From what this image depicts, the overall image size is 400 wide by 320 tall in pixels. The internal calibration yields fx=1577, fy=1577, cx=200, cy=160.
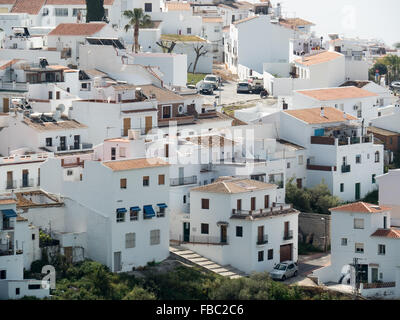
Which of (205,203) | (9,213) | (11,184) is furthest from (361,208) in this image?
(9,213)

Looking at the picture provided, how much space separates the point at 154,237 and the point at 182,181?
512 centimetres

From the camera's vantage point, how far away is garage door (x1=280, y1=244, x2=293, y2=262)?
64250 millimetres

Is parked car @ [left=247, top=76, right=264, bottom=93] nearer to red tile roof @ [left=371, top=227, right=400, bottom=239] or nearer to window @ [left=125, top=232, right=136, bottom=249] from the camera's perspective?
red tile roof @ [left=371, top=227, right=400, bottom=239]

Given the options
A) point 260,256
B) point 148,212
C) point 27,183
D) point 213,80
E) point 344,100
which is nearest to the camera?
point 148,212

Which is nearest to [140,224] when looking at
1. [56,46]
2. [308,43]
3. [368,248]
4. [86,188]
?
[86,188]

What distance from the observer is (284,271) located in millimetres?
62781

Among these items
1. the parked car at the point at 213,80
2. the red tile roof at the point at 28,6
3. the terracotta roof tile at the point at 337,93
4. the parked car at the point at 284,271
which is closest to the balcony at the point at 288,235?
the parked car at the point at 284,271

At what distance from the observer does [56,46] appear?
3258 inches

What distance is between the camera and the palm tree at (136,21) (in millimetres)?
87188

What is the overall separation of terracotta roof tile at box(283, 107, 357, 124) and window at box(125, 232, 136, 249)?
1569 cm

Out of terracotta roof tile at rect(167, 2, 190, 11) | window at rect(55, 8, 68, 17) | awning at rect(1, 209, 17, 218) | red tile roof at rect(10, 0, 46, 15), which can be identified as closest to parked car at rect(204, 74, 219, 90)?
terracotta roof tile at rect(167, 2, 190, 11)

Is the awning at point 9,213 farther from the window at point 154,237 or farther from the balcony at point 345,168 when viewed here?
the balcony at point 345,168

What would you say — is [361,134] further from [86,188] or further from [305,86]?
[86,188]

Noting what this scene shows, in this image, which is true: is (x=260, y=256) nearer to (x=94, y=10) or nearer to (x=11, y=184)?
(x=11, y=184)
